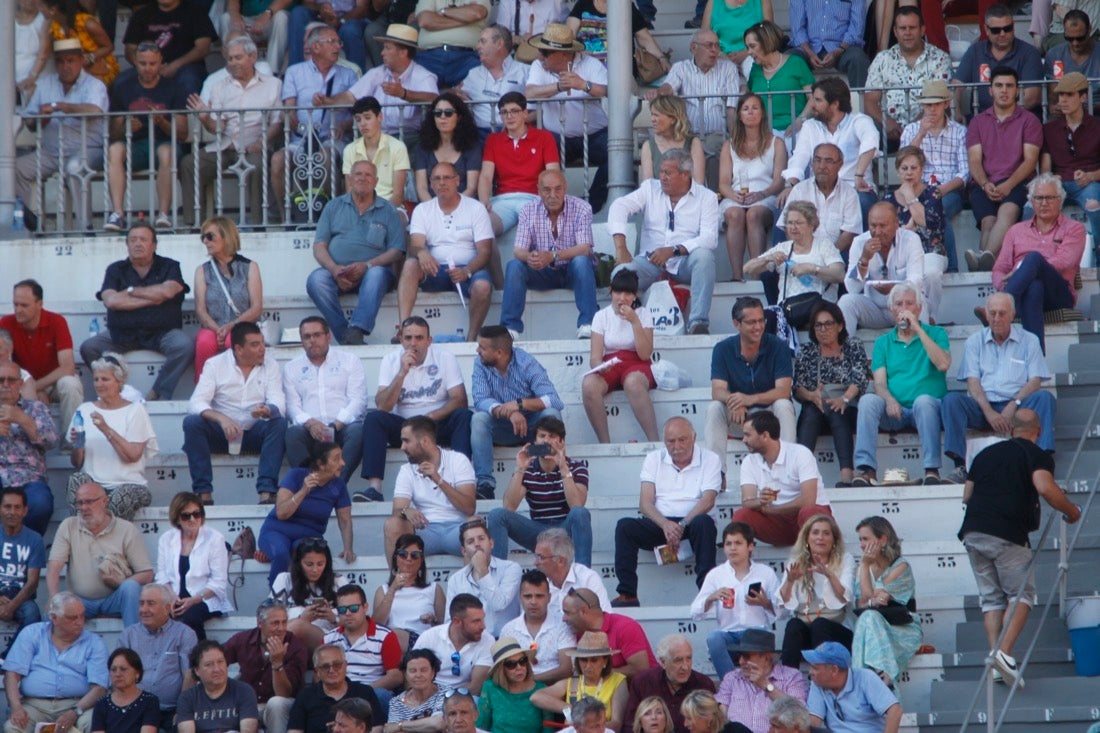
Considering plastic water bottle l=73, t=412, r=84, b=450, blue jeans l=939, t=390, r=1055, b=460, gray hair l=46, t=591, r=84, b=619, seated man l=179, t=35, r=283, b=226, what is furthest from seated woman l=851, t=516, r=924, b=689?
seated man l=179, t=35, r=283, b=226

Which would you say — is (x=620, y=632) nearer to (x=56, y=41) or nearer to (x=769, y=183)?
(x=769, y=183)

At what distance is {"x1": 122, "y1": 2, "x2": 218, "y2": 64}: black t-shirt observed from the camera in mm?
17000

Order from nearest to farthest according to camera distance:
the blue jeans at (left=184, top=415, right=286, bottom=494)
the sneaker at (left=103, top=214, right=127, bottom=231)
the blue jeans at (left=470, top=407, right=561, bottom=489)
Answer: the blue jeans at (left=470, top=407, right=561, bottom=489)
the blue jeans at (left=184, top=415, right=286, bottom=494)
the sneaker at (left=103, top=214, right=127, bottom=231)

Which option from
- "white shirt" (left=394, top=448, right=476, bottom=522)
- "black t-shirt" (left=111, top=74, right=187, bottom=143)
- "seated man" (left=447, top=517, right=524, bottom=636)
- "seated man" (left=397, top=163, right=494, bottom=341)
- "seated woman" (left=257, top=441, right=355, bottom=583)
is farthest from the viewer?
"black t-shirt" (left=111, top=74, right=187, bottom=143)

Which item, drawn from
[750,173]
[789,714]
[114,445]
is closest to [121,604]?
[114,445]

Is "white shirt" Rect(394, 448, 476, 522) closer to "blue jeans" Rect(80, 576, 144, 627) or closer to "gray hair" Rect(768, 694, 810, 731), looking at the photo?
"blue jeans" Rect(80, 576, 144, 627)

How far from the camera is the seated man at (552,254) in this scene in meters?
14.3

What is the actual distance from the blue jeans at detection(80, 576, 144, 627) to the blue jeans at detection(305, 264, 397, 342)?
252 centimetres

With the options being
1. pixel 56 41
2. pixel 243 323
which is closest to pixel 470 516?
pixel 243 323

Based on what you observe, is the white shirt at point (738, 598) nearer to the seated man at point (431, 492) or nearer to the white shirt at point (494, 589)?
the white shirt at point (494, 589)

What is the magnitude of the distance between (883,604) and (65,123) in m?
7.50

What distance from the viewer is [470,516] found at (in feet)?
42.1

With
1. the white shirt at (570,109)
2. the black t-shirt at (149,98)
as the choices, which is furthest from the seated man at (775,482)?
the black t-shirt at (149,98)

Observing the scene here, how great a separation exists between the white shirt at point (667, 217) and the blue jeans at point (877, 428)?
1946mm
